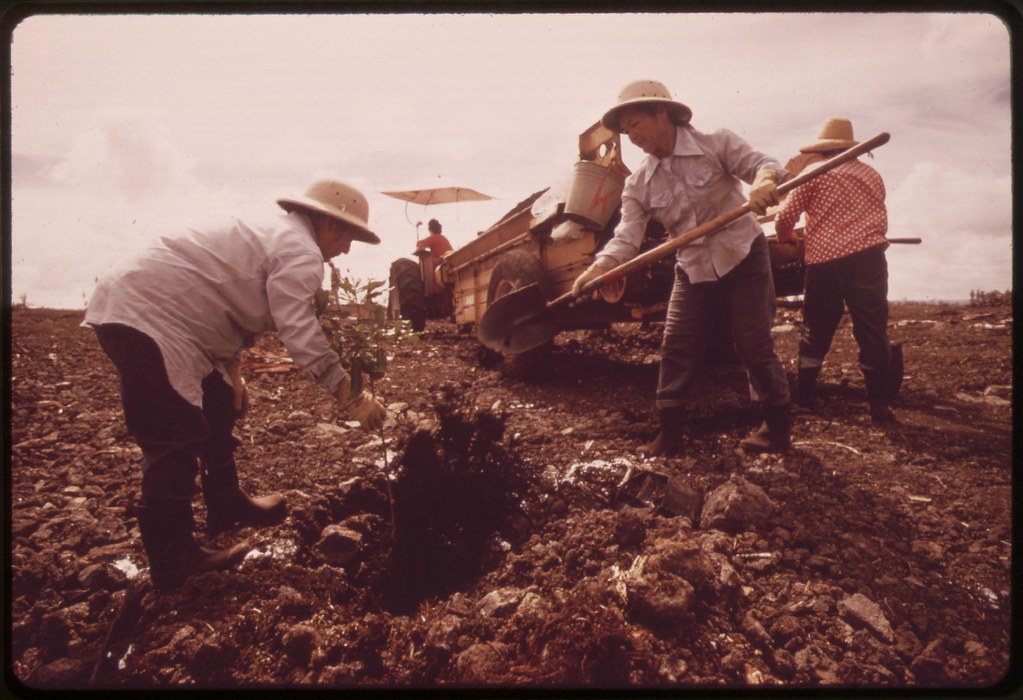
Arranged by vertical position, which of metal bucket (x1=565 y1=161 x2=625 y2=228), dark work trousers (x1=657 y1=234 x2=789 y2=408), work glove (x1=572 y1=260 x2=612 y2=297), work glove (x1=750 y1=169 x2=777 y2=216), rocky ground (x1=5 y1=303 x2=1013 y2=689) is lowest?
rocky ground (x1=5 y1=303 x2=1013 y2=689)

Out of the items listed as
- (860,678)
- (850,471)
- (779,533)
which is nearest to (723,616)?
(860,678)

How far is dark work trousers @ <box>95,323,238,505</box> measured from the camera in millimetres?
1811

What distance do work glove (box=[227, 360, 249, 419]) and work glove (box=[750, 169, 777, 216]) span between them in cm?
225

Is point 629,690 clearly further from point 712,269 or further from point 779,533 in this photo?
point 712,269

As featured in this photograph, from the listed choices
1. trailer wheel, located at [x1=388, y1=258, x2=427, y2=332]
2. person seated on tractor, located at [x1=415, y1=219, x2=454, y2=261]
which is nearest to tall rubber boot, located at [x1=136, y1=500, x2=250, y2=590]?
trailer wheel, located at [x1=388, y1=258, x2=427, y2=332]

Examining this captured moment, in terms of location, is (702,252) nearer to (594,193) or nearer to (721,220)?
(721,220)

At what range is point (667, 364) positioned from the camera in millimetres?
2846

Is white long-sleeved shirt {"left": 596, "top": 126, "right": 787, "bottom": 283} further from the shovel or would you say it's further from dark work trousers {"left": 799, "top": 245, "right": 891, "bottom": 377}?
the shovel

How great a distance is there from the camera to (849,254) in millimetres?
3047

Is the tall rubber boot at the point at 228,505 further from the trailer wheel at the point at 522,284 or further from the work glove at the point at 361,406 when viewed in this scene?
the trailer wheel at the point at 522,284

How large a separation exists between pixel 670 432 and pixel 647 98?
161 cm

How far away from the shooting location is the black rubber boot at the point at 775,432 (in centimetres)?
265

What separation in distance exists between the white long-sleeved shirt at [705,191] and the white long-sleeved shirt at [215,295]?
5.61ft

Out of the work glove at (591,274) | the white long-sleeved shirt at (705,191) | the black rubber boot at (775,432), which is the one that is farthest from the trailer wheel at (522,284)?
the black rubber boot at (775,432)
